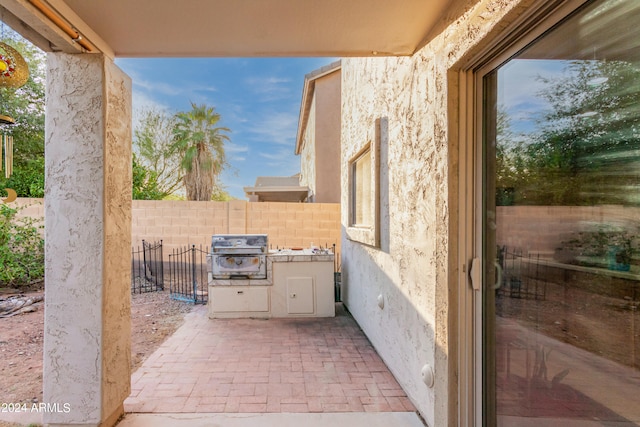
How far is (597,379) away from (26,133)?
13347 mm

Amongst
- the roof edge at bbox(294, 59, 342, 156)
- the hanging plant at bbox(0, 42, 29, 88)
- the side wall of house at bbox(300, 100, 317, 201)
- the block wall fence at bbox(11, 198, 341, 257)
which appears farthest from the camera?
the side wall of house at bbox(300, 100, 317, 201)

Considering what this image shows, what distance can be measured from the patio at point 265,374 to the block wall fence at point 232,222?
4642mm

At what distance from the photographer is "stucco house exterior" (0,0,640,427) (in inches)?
43.1

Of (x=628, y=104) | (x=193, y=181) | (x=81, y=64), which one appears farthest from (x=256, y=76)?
(x=628, y=104)

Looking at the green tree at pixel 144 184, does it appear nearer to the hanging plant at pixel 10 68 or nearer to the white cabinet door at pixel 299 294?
the white cabinet door at pixel 299 294

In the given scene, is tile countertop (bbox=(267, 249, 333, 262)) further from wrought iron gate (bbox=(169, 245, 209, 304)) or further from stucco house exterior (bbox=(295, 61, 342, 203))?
stucco house exterior (bbox=(295, 61, 342, 203))

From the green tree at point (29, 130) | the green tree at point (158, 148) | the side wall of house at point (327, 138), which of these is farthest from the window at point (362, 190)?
the green tree at point (158, 148)

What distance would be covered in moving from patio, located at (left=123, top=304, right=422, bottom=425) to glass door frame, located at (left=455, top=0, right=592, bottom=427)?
2.64ft

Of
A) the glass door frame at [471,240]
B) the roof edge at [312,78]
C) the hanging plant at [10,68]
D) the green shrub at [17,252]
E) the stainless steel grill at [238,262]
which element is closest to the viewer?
the glass door frame at [471,240]

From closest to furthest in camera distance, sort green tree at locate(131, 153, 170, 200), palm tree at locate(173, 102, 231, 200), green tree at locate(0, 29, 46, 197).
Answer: green tree at locate(0, 29, 46, 197), palm tree at locate(173, 102, 231, 200), green tree at locate(131, 153, 170, 200)

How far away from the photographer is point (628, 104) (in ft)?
3.30

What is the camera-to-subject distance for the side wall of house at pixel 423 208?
73.7 inches

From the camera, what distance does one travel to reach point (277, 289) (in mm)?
4844

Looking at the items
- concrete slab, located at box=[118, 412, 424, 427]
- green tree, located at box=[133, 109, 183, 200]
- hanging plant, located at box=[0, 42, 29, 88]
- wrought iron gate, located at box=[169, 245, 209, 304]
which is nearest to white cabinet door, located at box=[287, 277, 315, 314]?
wrought iron gate, located at box=[169, 245, 209, 304]
